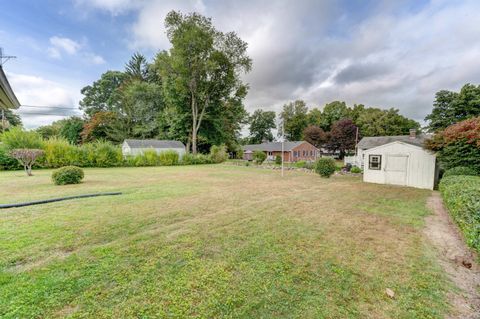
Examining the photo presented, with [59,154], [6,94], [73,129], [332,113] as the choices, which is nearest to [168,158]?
[59,154]

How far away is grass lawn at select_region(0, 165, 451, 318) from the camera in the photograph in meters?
1.97

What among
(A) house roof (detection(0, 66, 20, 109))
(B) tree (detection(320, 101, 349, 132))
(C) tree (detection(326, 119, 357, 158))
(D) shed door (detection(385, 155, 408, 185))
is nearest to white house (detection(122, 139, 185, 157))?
(A) house roof (detection(0, 66, 20, 109))

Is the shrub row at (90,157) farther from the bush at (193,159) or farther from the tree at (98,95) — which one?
the tree at (98,95)

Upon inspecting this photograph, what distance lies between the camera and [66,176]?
27.6ft

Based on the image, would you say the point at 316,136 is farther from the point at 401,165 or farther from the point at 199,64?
the point at 401,165

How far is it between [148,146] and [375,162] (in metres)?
22.6

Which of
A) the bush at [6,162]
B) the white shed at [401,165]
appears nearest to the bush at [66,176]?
the bush at [6,162]

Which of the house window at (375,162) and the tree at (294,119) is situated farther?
the tree at (294,119)

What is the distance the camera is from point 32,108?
28.6 metres

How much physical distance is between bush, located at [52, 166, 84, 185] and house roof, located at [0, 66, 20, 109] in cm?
517

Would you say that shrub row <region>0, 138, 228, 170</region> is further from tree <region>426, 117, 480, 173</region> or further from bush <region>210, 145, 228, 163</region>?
tree <region>426, 117, 480, 173</region>

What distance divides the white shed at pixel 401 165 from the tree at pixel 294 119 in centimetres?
3247

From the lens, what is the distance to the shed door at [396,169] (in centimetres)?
998

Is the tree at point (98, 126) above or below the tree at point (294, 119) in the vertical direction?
below
